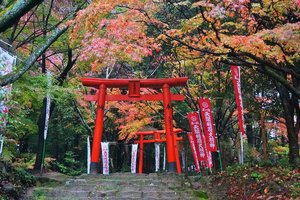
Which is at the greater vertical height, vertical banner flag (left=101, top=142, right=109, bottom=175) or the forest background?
the forest background

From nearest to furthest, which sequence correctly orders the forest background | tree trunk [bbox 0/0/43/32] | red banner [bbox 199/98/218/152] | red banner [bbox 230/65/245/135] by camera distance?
tree trunk [bbox 0/0/43/32] → the forest background → red banner [bbox 230/65/245/135] → red banner [bbox 199/98/218/152]

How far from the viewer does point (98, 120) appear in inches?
429

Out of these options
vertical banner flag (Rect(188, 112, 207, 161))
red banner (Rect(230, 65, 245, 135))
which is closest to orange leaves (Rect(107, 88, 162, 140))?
vertical banner flag (Rect(188, 112, 207, 161))

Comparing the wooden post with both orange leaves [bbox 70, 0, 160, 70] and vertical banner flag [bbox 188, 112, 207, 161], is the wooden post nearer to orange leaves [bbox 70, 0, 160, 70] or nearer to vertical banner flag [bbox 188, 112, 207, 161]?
orange leaves [bbox 70, 0, 160, 70]

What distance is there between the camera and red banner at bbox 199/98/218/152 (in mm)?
10297

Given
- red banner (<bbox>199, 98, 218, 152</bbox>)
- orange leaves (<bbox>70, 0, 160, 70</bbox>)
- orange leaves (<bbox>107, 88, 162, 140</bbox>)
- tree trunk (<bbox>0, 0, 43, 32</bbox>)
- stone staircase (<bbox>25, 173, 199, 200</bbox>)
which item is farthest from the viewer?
orange leaves (<bbox>107, 88, 162, 140</bbox>)

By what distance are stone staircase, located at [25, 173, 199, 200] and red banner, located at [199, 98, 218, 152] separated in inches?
69.3

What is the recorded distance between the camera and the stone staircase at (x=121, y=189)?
742 centimetres

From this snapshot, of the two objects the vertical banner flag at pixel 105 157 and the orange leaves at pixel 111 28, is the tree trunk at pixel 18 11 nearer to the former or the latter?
the orange leaves at pixel 111 28

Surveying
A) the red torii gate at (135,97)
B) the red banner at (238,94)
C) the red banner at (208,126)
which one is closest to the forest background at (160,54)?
the red banner at (238,94)

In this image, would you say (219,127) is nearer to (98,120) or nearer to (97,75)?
(98,120)

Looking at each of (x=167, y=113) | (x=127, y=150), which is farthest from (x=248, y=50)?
(x=127, y=150)

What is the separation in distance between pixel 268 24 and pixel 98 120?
6.04 metres

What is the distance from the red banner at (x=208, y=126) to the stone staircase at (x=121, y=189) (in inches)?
69.3
